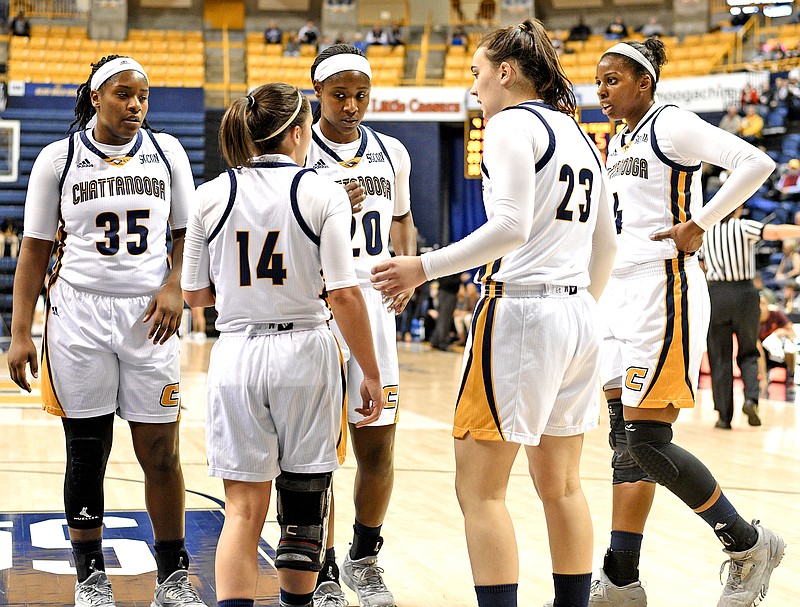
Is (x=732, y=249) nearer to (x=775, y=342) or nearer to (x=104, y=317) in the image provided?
(x=775, y=342)

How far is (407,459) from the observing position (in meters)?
6.79

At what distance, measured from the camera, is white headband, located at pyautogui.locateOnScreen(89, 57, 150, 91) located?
357 cm

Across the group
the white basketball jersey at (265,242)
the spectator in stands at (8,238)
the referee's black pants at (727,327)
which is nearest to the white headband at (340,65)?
the white basketball jersey at (265,242)

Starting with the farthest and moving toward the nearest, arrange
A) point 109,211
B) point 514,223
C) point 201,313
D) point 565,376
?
point 201,313 < point 109,211 < point 565,376 < point 514,223

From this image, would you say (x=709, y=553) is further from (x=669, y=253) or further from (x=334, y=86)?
(x=334, y=86)

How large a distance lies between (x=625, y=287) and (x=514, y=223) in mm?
1223

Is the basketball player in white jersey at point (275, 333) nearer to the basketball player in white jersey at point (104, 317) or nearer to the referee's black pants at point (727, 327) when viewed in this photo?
the basketball player in white jersey at point (104, 317)

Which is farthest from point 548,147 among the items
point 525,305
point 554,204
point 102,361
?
point 102,361

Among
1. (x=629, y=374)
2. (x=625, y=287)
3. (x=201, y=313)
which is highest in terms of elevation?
(x=625, y=287)

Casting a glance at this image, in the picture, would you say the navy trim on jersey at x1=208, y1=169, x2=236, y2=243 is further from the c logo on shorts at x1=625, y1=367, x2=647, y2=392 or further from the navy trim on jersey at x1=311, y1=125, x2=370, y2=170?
the c logo on shorts at x1=625, y1=367, x2=647, y2=392

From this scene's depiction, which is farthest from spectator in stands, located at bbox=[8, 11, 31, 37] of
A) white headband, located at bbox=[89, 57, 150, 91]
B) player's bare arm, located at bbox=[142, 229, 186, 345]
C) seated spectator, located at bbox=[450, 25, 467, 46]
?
player's bare arm, located at bbox=[142, 229, 186, 345]

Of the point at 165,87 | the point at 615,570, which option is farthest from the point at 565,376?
the point at 165,87

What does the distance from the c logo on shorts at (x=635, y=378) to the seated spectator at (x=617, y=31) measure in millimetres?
21495

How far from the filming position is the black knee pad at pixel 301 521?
2.84 meters
